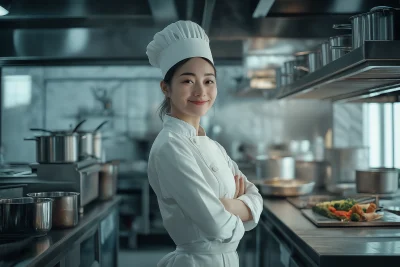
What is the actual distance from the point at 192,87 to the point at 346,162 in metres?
2.07

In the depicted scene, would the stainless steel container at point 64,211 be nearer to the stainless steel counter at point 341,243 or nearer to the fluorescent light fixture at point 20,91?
the stainless steel counter at point 341,243

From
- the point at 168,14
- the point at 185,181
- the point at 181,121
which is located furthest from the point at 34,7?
the point at 185,181

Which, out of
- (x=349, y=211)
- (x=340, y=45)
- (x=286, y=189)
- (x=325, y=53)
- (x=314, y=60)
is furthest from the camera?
(x=286, y=189)

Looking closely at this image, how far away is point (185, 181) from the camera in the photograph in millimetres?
1705

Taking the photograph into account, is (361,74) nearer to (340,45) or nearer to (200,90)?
(340,45)

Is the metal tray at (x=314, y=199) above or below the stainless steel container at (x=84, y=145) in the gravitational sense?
below

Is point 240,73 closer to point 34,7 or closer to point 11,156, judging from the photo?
point 11,156

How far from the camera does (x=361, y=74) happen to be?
2.22 meters

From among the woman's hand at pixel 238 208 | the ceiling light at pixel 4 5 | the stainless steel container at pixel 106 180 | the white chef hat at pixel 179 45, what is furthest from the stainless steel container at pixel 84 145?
the woman's hand at pixel 238 208

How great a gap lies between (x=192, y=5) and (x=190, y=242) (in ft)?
6.01

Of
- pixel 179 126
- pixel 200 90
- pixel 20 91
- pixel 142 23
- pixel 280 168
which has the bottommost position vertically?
pixel 280 168

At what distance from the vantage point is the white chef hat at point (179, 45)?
6.15 ft

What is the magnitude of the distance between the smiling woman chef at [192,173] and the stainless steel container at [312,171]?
1.94 meters

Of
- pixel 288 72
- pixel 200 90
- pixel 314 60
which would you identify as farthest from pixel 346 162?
pixel 200 90
